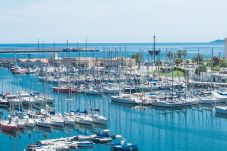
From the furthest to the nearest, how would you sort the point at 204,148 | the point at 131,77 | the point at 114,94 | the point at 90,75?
the point at 90,75 < the point at 131,77 < the point at 114,94 < the point at 204,148

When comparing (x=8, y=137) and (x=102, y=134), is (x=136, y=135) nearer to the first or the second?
(x=102, y=134)

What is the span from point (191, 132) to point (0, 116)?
47.5 feet

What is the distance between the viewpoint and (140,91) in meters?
48.1

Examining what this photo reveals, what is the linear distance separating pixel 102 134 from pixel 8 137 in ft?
21.4

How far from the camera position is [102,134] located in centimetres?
2777

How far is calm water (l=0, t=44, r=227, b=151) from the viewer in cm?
2773

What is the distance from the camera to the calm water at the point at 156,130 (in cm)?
2773

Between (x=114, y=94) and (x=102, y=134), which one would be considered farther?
(x=114, y=94)

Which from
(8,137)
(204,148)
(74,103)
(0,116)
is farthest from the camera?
(74,103)

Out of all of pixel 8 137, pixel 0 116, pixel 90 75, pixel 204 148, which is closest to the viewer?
pixel 204 148

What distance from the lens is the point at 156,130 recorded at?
104 feet

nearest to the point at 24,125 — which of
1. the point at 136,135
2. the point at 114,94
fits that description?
the point at 136,135

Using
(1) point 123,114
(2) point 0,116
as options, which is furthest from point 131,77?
(2) point 0,116

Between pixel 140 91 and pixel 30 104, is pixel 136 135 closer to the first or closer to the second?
pixel 30 104
